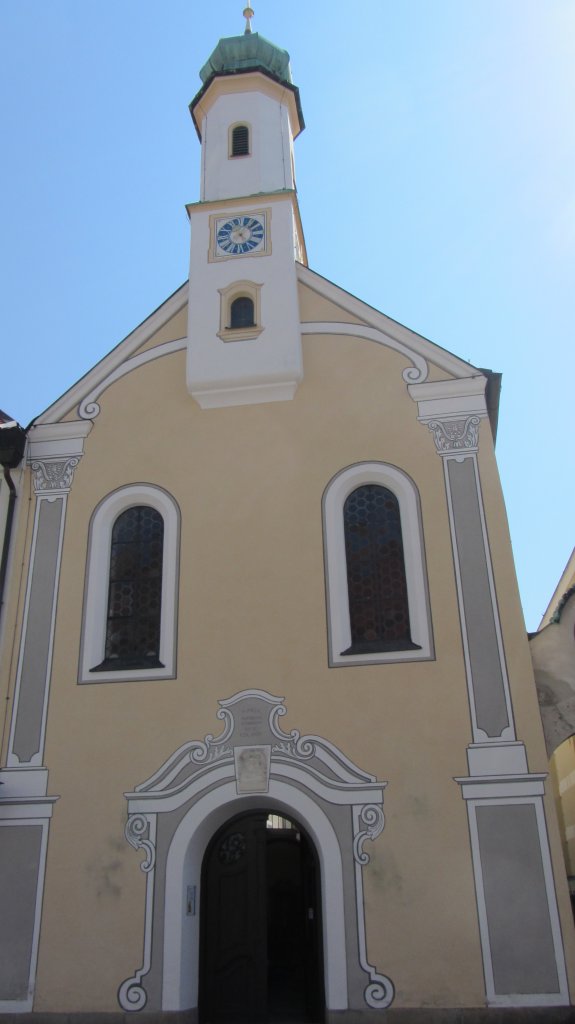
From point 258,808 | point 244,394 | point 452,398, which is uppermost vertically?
point 244,394

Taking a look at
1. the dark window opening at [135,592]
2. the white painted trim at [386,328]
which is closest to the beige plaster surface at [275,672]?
the white painted trim at [386,328]

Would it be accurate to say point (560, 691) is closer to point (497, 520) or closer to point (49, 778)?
point (497, 520)

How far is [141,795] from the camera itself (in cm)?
1073

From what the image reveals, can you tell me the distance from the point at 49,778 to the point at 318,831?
3.32 meters

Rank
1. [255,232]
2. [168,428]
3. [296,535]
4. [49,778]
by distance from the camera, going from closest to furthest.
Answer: [49,778] → [296,535] → [168,428] → [255,232]

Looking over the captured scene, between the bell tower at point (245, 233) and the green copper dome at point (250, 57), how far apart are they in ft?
0.06

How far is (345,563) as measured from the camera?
11641mm

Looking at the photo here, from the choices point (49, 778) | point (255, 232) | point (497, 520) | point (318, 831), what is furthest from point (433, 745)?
point (255, 232)

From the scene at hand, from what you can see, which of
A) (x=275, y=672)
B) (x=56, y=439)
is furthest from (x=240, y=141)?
(x=275, y=672)

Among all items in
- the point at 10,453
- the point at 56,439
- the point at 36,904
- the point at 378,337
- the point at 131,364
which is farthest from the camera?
the point at 131,364

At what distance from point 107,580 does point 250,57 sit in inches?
390

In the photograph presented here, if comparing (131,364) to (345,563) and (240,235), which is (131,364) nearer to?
(240,235)

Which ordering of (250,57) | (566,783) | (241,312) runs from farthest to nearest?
(566,783) → (250,57) → (241,312)

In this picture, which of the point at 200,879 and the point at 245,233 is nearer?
the point at 200,879
